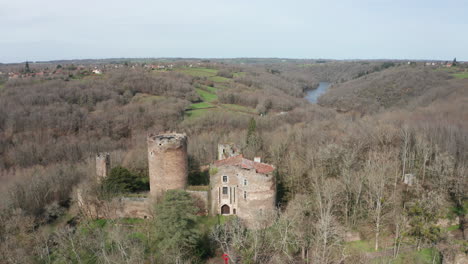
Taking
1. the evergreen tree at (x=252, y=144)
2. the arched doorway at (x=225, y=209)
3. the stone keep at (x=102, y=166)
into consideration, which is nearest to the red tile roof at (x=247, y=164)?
the arched doorway at (x=225, y=209)

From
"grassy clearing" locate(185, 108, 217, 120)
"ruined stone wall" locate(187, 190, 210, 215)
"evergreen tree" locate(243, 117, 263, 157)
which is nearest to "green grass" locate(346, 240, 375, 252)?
"ruined stone wall" locate(187, 190, 210, 215)

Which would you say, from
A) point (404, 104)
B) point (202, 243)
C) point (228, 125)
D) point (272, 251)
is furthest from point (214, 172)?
point (404, 104)

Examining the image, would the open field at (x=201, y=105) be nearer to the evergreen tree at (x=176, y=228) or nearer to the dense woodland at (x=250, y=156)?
the dense woodland at (x=250, y=156)

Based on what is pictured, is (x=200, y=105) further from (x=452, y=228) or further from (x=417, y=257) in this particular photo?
(x=417, y=257)

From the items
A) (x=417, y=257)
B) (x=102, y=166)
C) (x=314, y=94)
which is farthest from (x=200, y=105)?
(x=314, y=94)

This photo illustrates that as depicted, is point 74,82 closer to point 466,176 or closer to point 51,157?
point 51,157

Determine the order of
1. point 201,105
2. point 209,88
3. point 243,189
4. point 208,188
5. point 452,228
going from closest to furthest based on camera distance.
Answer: point 243,189 → point 452,228 → point 208,188 → point 201,105 → point 209,88

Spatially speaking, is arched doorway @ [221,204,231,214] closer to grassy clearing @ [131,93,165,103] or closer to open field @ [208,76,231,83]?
grassy clearing @ [131,93,165,103]
